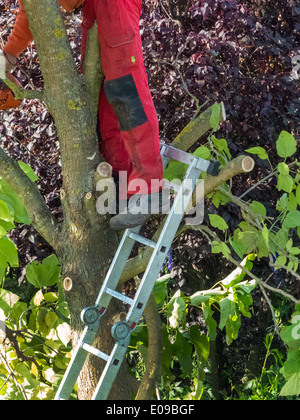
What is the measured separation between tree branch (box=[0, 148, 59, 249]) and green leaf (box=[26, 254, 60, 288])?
65 cm

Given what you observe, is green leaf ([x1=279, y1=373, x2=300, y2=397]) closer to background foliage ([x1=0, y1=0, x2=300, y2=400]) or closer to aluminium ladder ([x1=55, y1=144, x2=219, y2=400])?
background foliage ([x1=0, y1=0, x2=300, y2=400])

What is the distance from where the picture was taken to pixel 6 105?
9.13 ft

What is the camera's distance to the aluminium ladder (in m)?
2.39

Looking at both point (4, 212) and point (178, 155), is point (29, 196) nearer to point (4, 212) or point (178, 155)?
point (4, 212)

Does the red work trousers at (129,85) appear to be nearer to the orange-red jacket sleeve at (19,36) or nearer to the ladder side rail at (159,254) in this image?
the ladder side rail at (159,254)

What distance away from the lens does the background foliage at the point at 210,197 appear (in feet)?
10.7

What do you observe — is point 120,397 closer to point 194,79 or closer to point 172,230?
point 172,230

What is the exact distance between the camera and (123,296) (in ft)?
8.09

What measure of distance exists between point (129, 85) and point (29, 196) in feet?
2.12

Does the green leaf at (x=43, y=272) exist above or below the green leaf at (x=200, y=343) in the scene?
above

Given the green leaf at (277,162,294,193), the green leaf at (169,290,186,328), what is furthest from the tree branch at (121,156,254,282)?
the green leaf at (169,290,186,328)

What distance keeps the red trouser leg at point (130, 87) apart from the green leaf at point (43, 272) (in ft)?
3.35

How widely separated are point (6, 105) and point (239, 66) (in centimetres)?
153

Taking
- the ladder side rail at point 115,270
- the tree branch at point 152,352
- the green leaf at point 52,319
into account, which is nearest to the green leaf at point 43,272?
the green leaf at point 52,319
